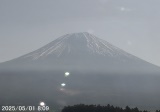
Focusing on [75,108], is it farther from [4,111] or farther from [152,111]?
[152,111]

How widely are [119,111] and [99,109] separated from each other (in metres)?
8.81

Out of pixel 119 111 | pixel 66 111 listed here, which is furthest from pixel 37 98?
pixel 119 111

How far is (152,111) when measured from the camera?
552 feet

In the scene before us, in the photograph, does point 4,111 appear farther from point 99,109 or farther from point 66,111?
point 99,109

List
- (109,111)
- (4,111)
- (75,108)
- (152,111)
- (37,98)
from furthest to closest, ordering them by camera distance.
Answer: (37,98)
(152,111)
(4,111)
(75,108)
(109,111)

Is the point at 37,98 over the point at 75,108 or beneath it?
over

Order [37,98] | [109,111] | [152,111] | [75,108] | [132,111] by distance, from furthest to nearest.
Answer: [37,98], [152,111], [75,108], [109,111], [132,111]

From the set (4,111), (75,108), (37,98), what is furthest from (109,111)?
(37,98)

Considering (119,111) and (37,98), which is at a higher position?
(37,98)

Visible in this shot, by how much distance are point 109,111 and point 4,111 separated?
3471 centimetres

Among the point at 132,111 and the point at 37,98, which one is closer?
the point at 132,111

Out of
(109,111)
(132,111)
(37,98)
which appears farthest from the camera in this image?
(37,98)

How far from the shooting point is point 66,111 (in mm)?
83562

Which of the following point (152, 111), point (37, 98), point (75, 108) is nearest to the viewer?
point (75, 108)
